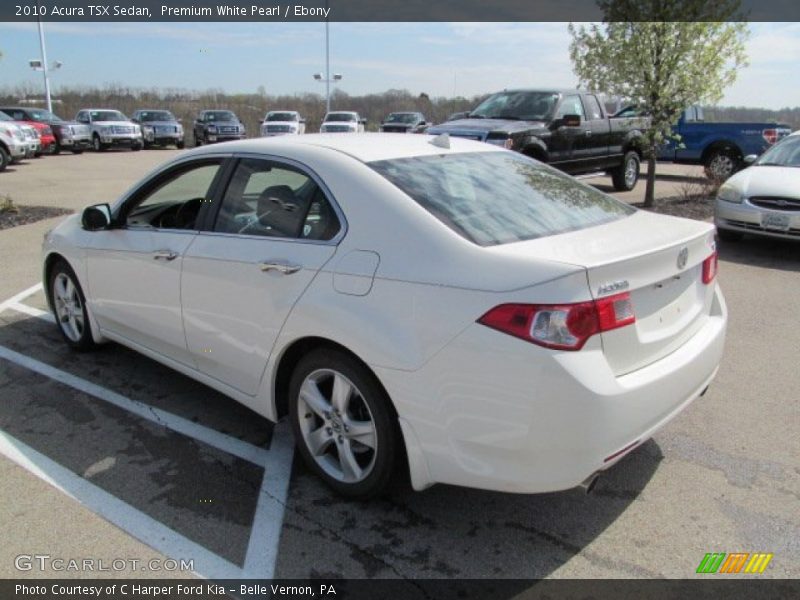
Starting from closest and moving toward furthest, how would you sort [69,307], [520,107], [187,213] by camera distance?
1. [187,213]
2. [69,307]
3. [520,107]

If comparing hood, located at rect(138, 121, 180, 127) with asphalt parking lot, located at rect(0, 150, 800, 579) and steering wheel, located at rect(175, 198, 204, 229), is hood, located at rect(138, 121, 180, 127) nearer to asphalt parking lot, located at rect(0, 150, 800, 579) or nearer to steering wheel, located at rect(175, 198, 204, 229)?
asphalt parking lot, located at rect(0, 150, 800, 579)

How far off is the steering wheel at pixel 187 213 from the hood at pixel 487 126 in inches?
262

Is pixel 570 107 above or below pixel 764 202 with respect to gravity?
above

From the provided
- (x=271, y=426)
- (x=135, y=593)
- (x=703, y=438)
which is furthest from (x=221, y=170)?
(x=703, y=438)

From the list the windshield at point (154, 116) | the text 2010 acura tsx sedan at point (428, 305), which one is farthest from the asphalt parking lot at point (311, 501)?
the windshield at point (154, 116)

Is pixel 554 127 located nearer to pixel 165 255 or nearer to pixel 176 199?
pixel 176 199

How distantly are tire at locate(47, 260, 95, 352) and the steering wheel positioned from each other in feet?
3.46

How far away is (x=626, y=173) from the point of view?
1440 cm

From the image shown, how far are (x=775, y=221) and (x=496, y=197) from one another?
6294 mm

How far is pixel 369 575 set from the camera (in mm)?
2697

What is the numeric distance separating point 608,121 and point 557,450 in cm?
1206

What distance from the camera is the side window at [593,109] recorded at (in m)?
12.7

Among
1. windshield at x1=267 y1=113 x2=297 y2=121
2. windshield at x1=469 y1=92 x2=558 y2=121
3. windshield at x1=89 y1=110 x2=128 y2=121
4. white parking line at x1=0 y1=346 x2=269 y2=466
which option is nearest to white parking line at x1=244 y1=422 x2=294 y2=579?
white parking line at x1=0 y1=346 x2=269 y2=466

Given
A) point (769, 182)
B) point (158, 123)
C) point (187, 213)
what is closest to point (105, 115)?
point (158, 123)
